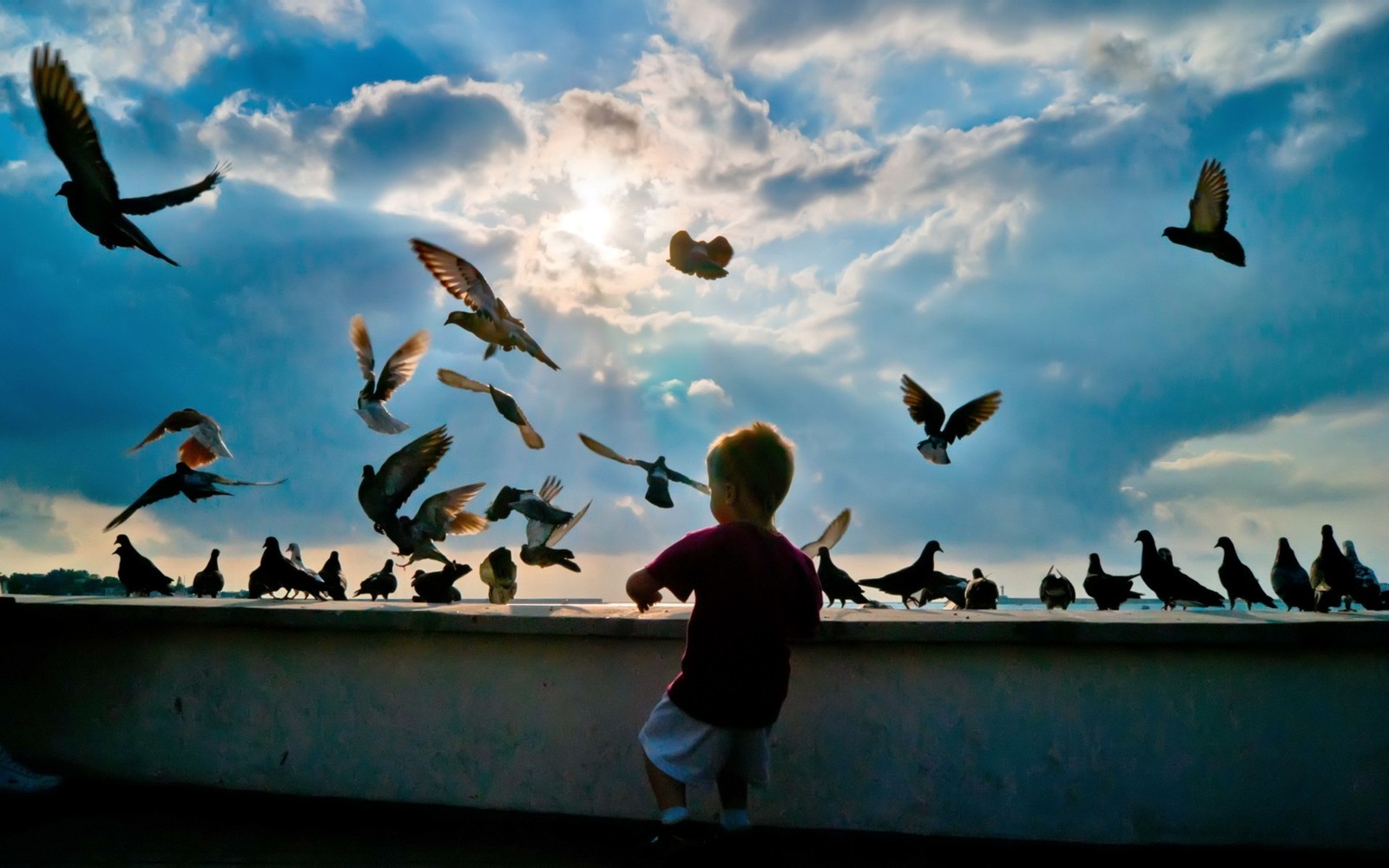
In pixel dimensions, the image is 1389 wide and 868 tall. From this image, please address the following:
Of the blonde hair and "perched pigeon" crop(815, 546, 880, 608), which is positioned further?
"perched pigeon" crop(815, 546, 880, 608)

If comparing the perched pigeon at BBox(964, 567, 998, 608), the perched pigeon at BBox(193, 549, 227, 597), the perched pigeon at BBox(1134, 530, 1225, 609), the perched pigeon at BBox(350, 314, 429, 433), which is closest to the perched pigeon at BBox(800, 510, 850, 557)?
the perched pigeon at BBox(964, 567, 998, 608)

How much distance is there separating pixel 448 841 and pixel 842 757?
150cm

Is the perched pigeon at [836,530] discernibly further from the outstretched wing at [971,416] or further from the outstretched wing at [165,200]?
the outstretched wing at [165,200]

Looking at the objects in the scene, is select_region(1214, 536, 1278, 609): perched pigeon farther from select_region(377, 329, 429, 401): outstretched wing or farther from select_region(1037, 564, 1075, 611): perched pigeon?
select_region(377, 329, 429, 401): outstretched wing

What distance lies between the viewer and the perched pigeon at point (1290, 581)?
6.09 m

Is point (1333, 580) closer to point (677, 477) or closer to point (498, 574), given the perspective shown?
point (677, 477)

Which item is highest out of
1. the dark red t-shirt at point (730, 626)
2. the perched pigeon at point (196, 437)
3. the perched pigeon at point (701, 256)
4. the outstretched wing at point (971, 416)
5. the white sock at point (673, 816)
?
the perched pigeon at point (701, 256)

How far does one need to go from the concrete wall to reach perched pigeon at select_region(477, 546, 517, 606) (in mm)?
2496

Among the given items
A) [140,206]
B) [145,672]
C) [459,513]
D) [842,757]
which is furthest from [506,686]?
[140,206]

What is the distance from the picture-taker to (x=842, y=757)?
357 centimetres

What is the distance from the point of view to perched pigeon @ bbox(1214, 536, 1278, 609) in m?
6.72

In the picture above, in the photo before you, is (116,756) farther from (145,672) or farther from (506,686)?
(506,686)

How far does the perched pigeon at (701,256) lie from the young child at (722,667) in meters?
3.46

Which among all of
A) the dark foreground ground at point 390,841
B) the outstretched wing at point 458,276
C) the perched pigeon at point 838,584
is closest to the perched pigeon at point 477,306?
the outstretched wing at point 458,276
